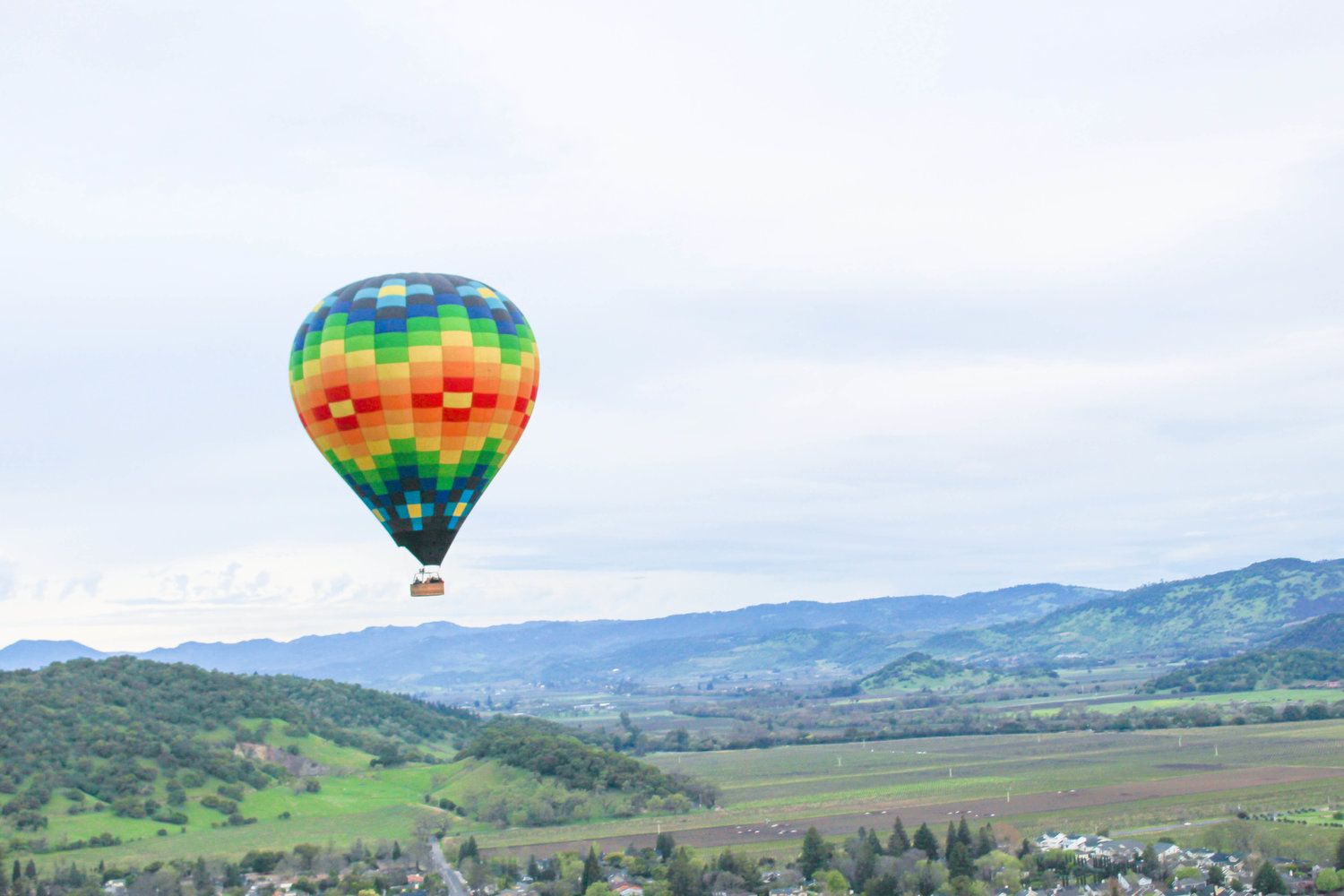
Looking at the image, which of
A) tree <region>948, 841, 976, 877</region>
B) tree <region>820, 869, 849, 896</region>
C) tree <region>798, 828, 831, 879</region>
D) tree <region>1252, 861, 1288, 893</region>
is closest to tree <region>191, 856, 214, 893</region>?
tree <region>798, 828, 831, 879</region>

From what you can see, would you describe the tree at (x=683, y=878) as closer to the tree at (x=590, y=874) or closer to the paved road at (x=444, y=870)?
the tree at (x=590, y=874)

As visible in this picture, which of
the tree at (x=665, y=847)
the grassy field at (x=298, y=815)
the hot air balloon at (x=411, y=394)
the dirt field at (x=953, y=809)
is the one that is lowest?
the dirt field at (x=953, y=809)

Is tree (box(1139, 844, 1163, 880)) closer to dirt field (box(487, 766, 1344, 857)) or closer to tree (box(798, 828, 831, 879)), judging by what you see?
tree (box(798, 828, 831, 879))

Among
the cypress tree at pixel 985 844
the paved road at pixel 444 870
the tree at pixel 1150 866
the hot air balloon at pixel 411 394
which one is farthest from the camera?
the paved road at pixel 444 870

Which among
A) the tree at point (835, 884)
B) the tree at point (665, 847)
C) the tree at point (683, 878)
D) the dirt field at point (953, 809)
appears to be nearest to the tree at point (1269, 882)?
the tree at point (835, 884)

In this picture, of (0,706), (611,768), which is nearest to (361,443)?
(611,768)

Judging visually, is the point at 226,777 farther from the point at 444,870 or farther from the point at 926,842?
the point at 926,842
